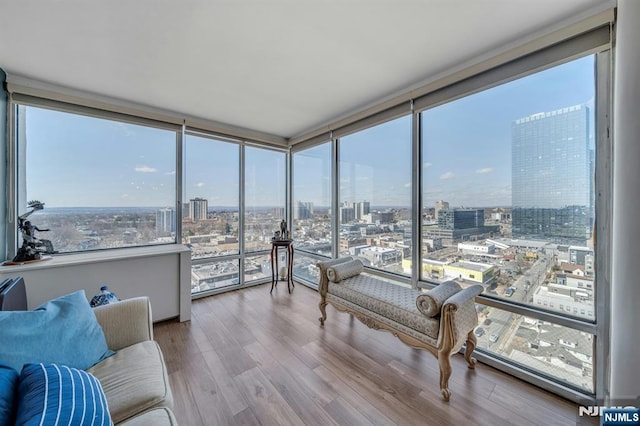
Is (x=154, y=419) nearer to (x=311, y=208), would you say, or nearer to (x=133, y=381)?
(x=133, y=381)

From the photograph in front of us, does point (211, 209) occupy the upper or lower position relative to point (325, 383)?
upper

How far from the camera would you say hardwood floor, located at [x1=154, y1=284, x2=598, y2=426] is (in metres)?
1.46

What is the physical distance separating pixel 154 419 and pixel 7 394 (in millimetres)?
483

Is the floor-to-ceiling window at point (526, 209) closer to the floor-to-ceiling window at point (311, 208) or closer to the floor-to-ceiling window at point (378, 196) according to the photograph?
the floor-to-ceiling window at point (378, 196)

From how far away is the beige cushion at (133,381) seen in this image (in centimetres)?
103

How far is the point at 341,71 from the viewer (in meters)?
2.18

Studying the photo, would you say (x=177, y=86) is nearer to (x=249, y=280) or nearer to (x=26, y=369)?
(x=26, y=369)

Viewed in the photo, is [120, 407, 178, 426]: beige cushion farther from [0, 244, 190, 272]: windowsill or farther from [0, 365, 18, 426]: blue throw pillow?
[0, 244, 190, 272]: windowsill

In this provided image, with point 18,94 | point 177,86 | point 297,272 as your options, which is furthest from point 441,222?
point 18,94

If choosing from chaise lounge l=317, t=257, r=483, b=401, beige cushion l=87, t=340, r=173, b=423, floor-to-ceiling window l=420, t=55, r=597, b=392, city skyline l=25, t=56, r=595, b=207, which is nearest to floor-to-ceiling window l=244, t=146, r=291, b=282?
city skyline l=25, t=56, r=595, b=207

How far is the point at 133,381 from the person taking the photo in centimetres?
115

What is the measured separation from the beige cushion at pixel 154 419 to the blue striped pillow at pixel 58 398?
0.13 meters

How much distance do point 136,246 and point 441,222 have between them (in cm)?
363

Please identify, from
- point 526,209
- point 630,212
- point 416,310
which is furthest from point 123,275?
point 526,209
